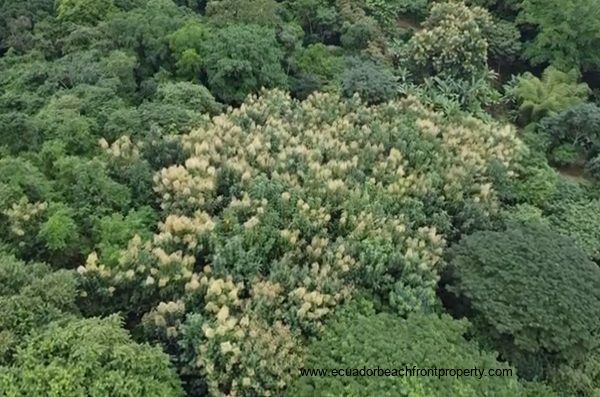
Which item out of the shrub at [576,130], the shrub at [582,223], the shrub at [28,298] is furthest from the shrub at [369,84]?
the shrub at [28,298]

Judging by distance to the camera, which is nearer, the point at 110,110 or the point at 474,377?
the point at 474,377

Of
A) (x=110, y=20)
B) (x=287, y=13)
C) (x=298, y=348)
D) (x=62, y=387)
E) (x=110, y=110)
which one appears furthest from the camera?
(x=287, y=13)

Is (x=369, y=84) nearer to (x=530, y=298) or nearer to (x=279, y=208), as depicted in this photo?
(x=279, y=208)

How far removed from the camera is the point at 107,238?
899cm

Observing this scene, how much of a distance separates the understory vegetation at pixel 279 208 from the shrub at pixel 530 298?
1.2 inches

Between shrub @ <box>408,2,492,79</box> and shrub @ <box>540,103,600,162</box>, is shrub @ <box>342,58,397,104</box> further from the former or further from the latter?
shrub @ <box>540,103,600,162</box>

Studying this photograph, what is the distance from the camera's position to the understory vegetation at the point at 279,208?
7.70 m

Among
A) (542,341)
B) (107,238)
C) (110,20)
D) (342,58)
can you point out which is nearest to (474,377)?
(542,341)

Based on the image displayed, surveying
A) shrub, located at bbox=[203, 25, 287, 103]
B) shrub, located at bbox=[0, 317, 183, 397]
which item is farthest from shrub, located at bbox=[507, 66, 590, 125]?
shrub, located at bbox=[0, 317, 183, 397]

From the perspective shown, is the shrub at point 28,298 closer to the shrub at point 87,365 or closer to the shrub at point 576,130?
the shrub at point 87,365

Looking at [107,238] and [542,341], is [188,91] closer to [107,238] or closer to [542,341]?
[107,238]

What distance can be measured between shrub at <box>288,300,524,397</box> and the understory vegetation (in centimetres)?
3

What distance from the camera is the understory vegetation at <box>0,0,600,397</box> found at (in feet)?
25.3

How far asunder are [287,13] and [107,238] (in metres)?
9.08
